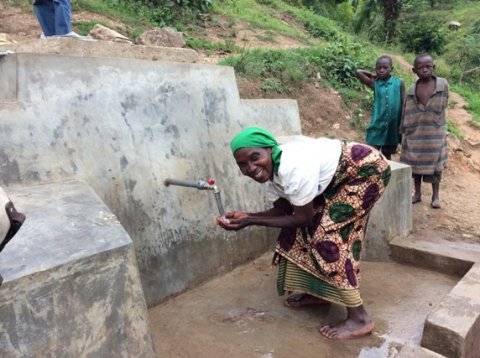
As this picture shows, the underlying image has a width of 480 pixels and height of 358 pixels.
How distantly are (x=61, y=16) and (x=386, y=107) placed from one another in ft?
10.6

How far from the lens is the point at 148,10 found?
29.6 feet

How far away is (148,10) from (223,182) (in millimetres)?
6698

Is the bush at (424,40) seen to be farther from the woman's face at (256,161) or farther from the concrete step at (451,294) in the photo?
the woman's face at (256,161)

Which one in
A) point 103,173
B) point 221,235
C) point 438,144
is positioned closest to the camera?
point 103,173

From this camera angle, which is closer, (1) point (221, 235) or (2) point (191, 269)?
(2) point (191, 269)

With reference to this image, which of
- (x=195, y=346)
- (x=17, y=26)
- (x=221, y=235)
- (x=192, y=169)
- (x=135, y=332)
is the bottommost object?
(x=195, y=346)

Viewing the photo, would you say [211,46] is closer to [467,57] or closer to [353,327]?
[353,327]

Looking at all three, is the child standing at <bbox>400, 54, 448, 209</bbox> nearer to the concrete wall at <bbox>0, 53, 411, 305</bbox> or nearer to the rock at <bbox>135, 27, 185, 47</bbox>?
the concrete wall at <bbox>0, 53, 411, 305</bbox>

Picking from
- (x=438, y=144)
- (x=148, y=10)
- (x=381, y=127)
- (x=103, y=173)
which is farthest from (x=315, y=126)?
(x=148, y=10)

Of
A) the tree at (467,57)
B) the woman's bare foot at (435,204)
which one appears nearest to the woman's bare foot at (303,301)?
the woman's bare foot at (435,204)

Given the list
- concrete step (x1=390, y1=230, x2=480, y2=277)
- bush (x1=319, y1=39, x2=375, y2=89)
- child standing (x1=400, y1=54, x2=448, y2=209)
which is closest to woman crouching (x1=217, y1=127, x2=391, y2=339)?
concrete step (x1=390, y1=230, x2=480, y2=277)

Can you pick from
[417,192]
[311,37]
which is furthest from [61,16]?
[311,37]

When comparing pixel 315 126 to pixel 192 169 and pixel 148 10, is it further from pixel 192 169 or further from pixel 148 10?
pixel 148 10

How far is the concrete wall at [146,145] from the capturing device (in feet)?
8.23
